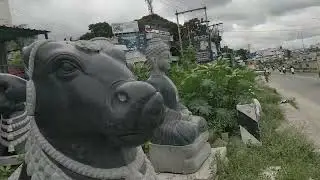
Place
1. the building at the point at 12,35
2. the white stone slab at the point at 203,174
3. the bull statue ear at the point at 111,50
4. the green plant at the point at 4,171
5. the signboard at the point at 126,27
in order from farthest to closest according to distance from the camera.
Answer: the signboard at the point at 126,27 → the building at the point at 12,35 → the white stone slab at the point at 203,174 → the green plant at the point at 4,171 → the bull statue ear at the point at 111,50

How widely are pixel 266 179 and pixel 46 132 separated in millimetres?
4027

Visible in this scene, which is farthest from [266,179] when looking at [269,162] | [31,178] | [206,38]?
[206,38]

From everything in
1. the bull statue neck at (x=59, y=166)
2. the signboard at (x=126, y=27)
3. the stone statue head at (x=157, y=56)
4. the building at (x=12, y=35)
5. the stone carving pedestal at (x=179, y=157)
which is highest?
the signboard at (x=126, y=27)

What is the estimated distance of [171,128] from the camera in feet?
17.2

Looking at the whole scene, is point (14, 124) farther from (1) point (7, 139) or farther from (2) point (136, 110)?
(2) point (136, 110)

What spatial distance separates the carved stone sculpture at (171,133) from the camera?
17.0ft

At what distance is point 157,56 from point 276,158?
2.33 m

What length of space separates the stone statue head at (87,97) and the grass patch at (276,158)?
4.00 meters

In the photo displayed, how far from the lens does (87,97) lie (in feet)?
4.76

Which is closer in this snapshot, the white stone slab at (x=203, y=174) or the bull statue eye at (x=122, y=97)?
the bull statue eye at (x=122, y=97)

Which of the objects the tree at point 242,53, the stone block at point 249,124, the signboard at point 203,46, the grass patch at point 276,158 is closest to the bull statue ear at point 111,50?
the grass patch at point 276,158

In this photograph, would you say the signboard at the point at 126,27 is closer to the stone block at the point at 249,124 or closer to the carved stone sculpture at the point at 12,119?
the stone block at the point at 249,124

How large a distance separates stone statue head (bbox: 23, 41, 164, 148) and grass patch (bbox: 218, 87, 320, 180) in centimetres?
400

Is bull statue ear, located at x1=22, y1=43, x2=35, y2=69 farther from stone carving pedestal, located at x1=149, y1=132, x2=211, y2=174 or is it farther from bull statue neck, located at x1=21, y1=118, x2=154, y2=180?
stone carving pedestal, located at x1=149, y1=132, x2=211, y2=174
